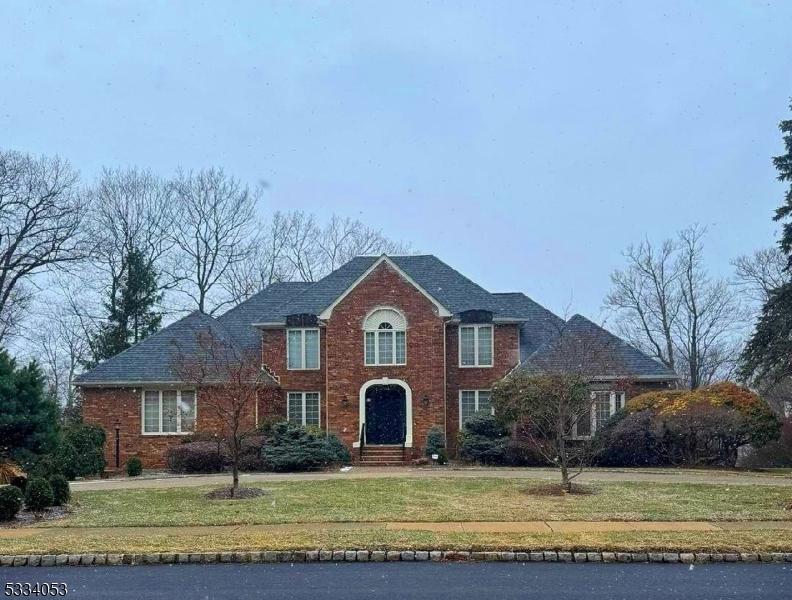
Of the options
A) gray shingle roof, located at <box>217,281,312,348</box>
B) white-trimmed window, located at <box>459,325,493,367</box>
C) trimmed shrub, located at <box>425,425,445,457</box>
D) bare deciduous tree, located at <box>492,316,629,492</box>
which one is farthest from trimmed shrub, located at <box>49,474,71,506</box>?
white-trimmed window, located at <box>459,325,493,367</box>

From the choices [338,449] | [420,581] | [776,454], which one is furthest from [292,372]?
[420,581]

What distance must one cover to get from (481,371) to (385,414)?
12.8ft

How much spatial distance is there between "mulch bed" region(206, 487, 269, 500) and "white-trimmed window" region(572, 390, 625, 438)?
44.7 feet

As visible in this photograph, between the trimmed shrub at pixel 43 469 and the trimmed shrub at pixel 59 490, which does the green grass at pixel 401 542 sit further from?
the trimmed shrub at pixel 43 469

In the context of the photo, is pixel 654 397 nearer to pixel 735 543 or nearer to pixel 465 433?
pixel 465 433

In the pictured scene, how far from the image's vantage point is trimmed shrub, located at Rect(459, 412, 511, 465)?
26969 mm

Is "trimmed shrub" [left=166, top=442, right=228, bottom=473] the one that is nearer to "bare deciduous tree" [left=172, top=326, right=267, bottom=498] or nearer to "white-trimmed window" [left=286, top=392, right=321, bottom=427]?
"bare deciduous tree" [left=172, top=326, right=267, bottom=498]

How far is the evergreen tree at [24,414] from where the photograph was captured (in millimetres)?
16938

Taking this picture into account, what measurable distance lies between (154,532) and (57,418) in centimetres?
693

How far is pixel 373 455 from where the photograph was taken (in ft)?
95.1

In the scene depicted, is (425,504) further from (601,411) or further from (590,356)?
(601,411)

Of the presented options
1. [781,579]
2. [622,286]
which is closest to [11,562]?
[781,579]

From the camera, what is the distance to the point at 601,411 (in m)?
28.7

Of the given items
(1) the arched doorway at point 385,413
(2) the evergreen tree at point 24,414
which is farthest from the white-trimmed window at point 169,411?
(2) the evergreen tree at point 24,414
